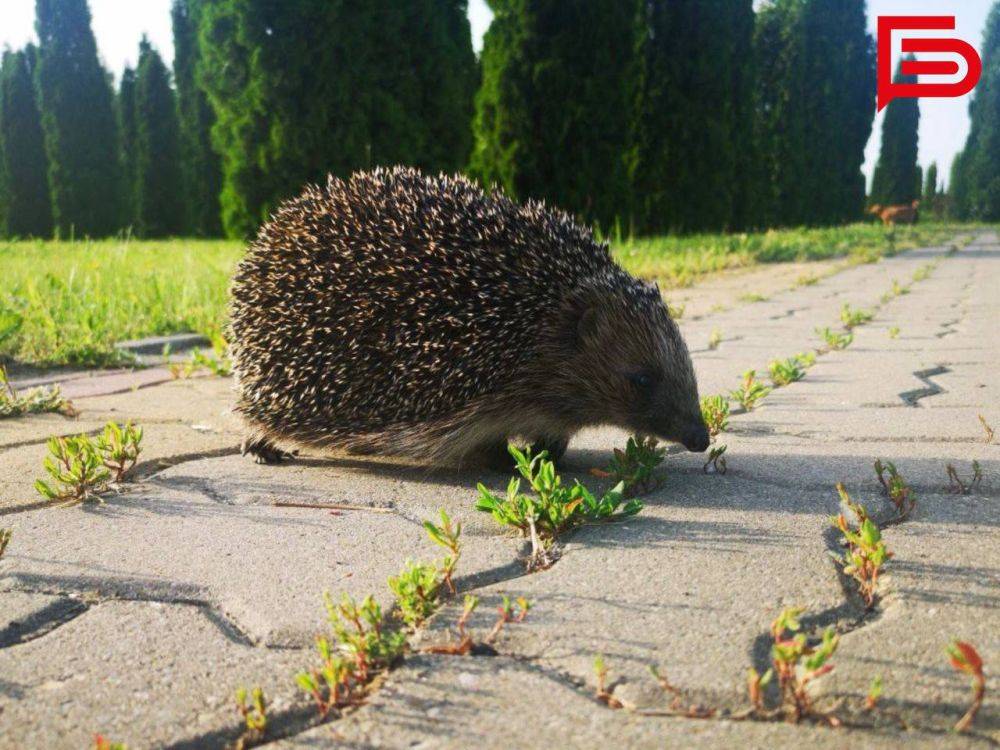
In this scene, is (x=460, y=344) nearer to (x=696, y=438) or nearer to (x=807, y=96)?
(x=696, y=438)

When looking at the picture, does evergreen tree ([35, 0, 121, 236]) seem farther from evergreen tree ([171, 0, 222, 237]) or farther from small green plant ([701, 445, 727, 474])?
small green plant ([701, 445, 727, 474])

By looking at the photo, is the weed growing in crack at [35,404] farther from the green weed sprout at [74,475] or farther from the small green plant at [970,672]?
the small green plant at [970,672]

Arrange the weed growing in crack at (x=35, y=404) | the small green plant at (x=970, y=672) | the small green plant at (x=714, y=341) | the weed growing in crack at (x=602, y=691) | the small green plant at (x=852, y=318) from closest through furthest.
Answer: the small green plant at (x=970, y=672) < the weed growing in crack at (x=602, y=691) < the weed growing in crack at (x=35, y=404) < the small green plant at (x=714, y=341) < the small green plant at (x=852, y=318)

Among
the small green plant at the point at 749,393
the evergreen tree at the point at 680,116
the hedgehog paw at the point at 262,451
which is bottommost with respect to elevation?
the hedgehog paw at the point at 262,451

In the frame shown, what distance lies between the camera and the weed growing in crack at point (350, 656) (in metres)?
1.75

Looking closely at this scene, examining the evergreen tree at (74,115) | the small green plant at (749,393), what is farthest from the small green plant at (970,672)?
the evergreen tree at (74,115)

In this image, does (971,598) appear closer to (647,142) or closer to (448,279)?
(448,279)

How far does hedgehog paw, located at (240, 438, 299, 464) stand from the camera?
3977 mm

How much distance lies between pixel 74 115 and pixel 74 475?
32.8 metres

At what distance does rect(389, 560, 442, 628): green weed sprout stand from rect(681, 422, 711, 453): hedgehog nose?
159 cm

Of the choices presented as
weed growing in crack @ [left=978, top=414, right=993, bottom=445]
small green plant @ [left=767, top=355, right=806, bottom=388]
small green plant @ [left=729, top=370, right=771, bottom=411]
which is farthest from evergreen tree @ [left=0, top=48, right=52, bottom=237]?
weed growing in crack @ [left=978, top=414, right=993, bottom=445]

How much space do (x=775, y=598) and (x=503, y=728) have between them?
819mm

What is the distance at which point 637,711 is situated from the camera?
67.9 inches

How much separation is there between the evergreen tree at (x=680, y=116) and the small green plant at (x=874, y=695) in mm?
18250
